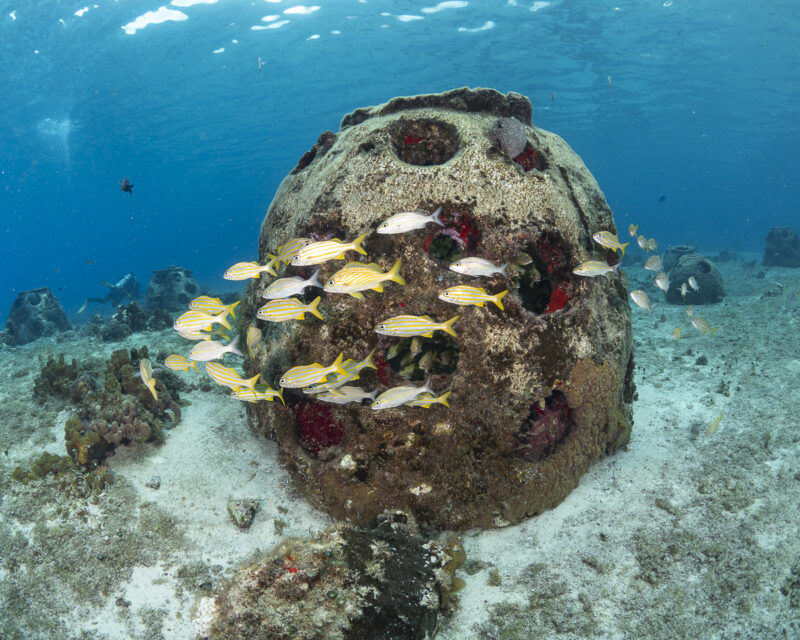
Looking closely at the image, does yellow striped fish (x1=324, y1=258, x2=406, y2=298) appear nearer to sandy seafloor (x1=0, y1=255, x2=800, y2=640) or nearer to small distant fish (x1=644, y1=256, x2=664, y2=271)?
sandy seafloor (x1=0, y1=255, x2=800, y2=640)

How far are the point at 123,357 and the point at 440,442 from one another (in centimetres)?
678

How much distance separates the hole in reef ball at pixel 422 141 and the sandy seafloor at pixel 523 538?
475 centimetres

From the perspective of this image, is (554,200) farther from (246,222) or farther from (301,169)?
(246,222)

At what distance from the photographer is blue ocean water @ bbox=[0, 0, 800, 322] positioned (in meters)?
26.2

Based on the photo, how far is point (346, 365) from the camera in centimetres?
449

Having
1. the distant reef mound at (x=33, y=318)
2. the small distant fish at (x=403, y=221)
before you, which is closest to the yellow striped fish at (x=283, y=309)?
the small distant fish at (x=403, y=221)

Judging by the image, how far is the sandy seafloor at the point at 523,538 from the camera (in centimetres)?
381

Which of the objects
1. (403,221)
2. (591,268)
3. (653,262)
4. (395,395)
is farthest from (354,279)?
(653,262)

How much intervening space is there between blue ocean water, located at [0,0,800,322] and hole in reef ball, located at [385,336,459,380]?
55.7ft

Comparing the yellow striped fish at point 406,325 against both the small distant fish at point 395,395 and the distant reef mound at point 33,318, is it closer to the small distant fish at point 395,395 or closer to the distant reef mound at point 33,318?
the small distant fish at point 395,395

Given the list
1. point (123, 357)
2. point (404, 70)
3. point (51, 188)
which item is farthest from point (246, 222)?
point (123, 357)

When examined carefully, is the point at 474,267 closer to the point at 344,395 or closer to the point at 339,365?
the point at 339,365

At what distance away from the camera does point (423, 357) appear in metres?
5.11

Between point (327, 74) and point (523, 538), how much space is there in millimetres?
38637
